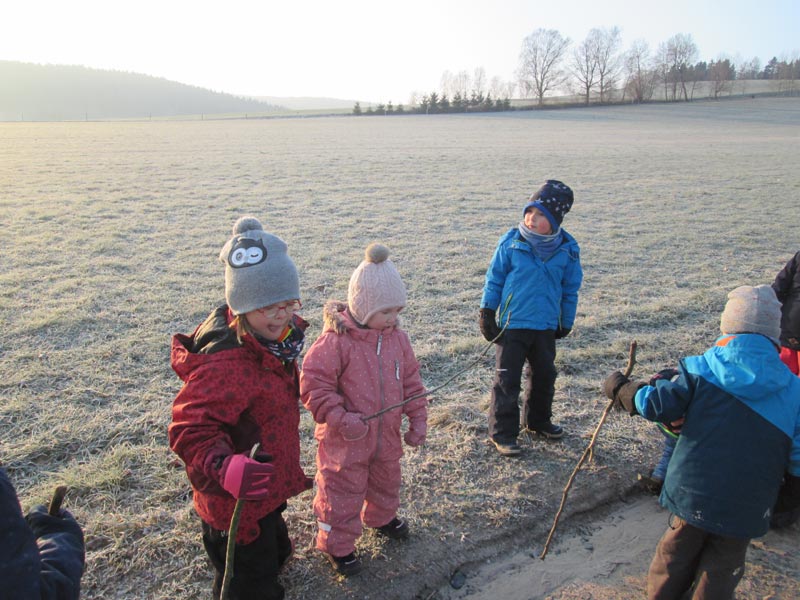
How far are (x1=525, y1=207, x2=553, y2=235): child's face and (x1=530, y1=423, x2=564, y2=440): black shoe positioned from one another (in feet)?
4.32

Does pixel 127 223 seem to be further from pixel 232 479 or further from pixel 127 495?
pixel 232 479

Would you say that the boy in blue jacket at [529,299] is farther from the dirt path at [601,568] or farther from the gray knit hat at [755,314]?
the gray knit hat at [755,314]

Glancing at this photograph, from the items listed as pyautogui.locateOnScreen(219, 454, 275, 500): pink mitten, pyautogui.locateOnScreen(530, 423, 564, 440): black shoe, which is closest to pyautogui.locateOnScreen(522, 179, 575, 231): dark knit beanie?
pyautogui.locateOnScreen(530, 423, 564, 440): black shoe

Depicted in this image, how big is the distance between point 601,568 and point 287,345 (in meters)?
1.98

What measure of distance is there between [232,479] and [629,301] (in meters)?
5.94

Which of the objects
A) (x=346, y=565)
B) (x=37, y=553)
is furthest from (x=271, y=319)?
(x=346, y=565)

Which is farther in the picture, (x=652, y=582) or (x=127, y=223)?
(x=127, y=223)

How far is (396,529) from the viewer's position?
291 centimetres

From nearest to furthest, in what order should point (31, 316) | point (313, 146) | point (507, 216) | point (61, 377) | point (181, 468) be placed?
point (181, 468)
point (61, 377)
point (31, 316)
point (507, 216)
point (313, 146)

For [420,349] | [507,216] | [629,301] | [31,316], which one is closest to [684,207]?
[507,216]

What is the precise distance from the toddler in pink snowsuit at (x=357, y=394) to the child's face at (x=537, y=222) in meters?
1.30

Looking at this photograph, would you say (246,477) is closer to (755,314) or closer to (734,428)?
(734,428)

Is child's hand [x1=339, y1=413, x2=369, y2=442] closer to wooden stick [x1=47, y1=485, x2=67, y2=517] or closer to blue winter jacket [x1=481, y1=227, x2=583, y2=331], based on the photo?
wooden stick [x1=47, y1=485, x2=67, y2=517]

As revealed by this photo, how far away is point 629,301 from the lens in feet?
22.2
